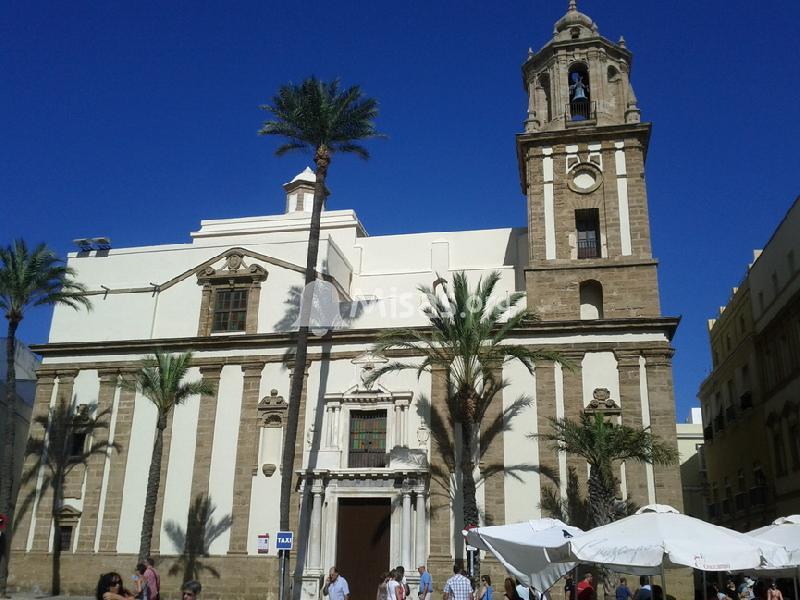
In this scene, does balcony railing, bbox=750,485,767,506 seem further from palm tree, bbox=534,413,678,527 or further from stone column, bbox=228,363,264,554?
stone column, bbox=228,363,264,554

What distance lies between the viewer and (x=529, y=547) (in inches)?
490

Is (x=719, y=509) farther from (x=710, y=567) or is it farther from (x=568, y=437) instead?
(x=710, y=567)

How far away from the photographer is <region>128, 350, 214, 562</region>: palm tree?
25047 millimetres

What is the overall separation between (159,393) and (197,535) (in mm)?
4925

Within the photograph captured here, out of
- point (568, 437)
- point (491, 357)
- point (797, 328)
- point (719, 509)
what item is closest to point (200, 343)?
point (491, 357)

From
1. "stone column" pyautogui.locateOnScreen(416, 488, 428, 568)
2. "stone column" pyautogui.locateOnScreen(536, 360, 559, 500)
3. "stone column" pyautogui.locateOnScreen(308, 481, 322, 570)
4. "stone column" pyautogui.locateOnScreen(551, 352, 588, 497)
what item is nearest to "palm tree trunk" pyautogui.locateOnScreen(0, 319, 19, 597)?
"stone column" pyautogui.locateOnScreen(308, 481, 322, 570)

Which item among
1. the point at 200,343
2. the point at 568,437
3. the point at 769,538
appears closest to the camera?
the point at 769,538

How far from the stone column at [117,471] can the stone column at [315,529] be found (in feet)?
23.4

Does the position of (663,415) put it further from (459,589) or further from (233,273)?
(233,273)

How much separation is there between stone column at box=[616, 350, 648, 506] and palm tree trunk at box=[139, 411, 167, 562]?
14.7 m

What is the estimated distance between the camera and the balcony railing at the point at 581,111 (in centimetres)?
2944

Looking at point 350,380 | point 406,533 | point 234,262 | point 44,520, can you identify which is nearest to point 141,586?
point 406,533

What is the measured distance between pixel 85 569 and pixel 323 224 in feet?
55.9

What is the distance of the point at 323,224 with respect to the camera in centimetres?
3584
